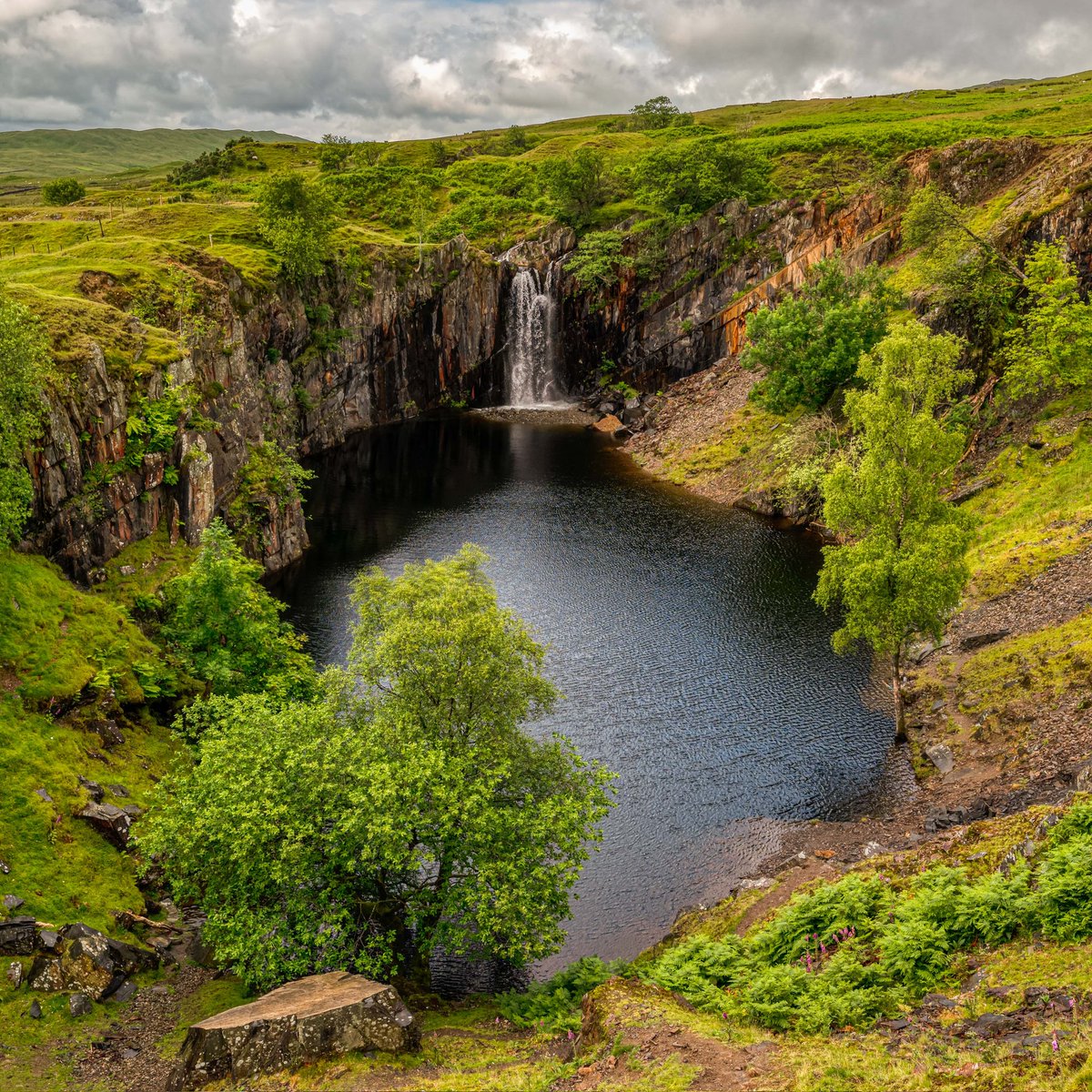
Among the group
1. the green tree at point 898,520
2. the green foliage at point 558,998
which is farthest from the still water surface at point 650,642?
the green tree at point 898,520

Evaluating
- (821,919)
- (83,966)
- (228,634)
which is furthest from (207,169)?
(821,919)

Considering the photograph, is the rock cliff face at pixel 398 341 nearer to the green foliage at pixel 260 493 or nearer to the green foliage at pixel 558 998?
the green foliage at pixel 260 493

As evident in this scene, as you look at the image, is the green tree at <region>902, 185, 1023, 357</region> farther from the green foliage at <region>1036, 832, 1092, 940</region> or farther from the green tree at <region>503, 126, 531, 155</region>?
the green tree at <region>503, 126, 531, 155</region>

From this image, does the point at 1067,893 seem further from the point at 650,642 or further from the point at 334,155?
the point at 334,155

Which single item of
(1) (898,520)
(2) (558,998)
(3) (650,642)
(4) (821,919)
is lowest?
(2) (558,998)

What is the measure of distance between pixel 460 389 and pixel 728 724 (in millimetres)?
81513

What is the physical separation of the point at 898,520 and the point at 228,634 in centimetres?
3218

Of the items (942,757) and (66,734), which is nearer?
(66,734)

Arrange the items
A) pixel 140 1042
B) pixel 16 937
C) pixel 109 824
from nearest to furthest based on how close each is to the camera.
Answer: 1. pixel 140 1042
2. pixel 16 937
3. pixel 109 824

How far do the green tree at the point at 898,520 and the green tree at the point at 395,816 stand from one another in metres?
17.4

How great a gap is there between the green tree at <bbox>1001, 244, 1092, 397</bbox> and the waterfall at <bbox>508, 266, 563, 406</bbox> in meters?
63.5

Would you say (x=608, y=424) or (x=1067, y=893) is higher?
(x=608, y=424)

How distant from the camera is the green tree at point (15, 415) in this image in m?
34.9

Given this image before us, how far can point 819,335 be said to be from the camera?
73.1m
